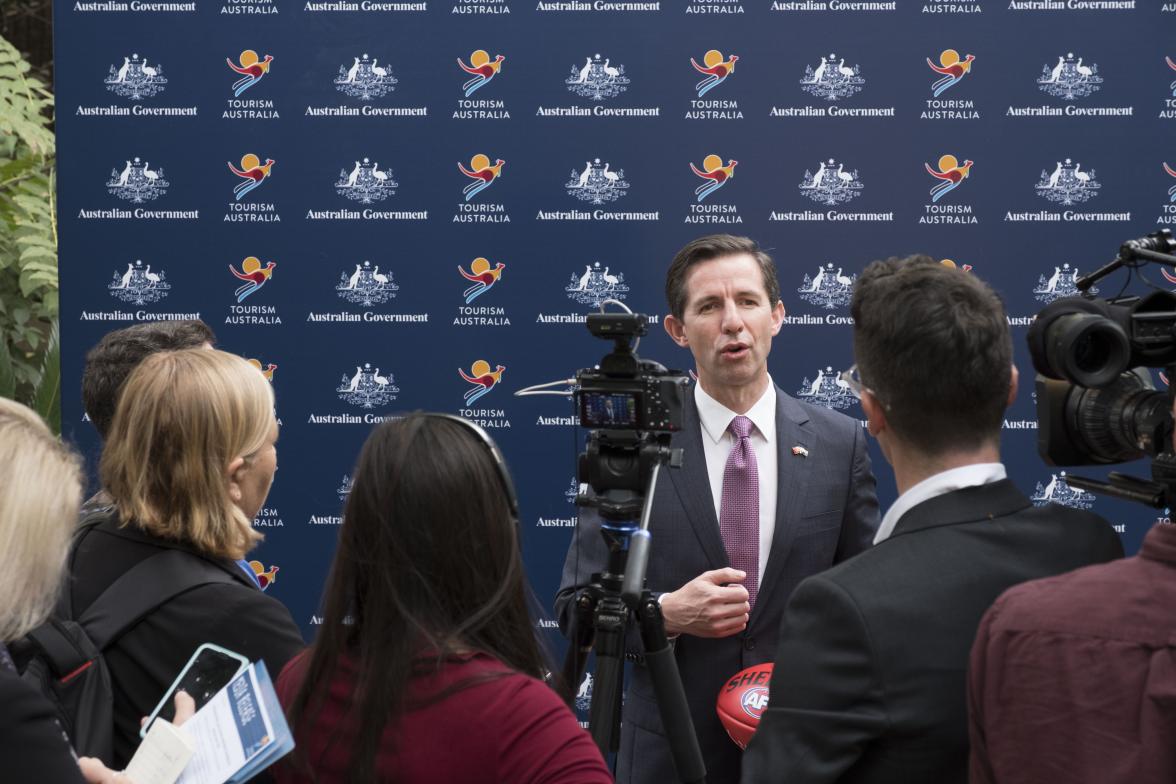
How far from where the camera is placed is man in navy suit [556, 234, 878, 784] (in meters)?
2.38

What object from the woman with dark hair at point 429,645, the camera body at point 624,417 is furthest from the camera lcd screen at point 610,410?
the woman with dark hair at point 429,645

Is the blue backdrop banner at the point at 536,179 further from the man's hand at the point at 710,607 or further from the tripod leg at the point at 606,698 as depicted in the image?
the tripod leg at the point at 606,698

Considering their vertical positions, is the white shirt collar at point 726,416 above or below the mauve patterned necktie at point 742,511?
above

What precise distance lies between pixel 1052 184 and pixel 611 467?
7.69ft

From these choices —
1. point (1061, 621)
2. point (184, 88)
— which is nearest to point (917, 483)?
point (1061, 621)

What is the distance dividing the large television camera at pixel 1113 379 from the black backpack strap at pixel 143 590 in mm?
1206

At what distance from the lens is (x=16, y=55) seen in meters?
5.02

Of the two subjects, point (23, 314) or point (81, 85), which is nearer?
point (81, 85)

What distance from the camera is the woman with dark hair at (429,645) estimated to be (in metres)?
1.24

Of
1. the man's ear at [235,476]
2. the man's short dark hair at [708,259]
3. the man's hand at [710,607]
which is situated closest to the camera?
the man's ear at [235,476]

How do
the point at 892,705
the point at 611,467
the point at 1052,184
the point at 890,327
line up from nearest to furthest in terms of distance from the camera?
the point at 892,705 < the point at 890,327 < the point at 611,467 < the point at 1052,184

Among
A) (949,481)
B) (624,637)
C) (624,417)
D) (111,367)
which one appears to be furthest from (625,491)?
(111,367)

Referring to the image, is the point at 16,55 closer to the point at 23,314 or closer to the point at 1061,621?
the point at 23,314

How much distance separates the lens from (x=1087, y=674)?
114cm
